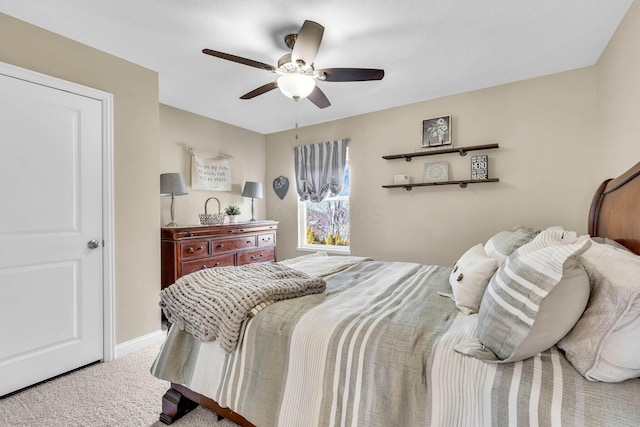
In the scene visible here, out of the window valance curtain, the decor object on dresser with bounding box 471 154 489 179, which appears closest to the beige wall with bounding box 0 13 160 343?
the window valance curtain

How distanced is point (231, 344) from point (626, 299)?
53.2 inches

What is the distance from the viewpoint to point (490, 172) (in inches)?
120

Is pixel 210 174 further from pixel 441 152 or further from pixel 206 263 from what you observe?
pixel 441 152

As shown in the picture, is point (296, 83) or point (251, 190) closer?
point (296, 83)

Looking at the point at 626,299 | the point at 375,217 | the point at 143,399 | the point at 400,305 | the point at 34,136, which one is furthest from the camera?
the point at 375,217

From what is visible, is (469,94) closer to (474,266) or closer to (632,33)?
(632,33)

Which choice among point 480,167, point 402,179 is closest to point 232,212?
point 402,179

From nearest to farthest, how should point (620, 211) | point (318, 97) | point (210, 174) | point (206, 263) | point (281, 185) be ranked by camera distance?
point (620, 211) → point (318, 97) → point (206, 263) → point (210, 174) → point (281, 185)

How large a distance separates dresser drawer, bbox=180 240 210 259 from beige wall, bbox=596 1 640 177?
3.48m

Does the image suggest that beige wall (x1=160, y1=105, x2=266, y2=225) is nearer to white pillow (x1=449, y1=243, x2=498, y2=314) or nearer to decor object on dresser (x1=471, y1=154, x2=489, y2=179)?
decor object on dresser (x1=471, y1=154, x2=489, y2=179)

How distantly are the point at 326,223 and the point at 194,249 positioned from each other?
188 cm

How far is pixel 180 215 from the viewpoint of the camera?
140 inches

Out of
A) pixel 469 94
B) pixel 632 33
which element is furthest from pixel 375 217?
pixel 632 33

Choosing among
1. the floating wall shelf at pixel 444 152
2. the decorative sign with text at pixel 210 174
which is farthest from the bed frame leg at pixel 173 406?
the floating wall shelf at pixel 444 152
